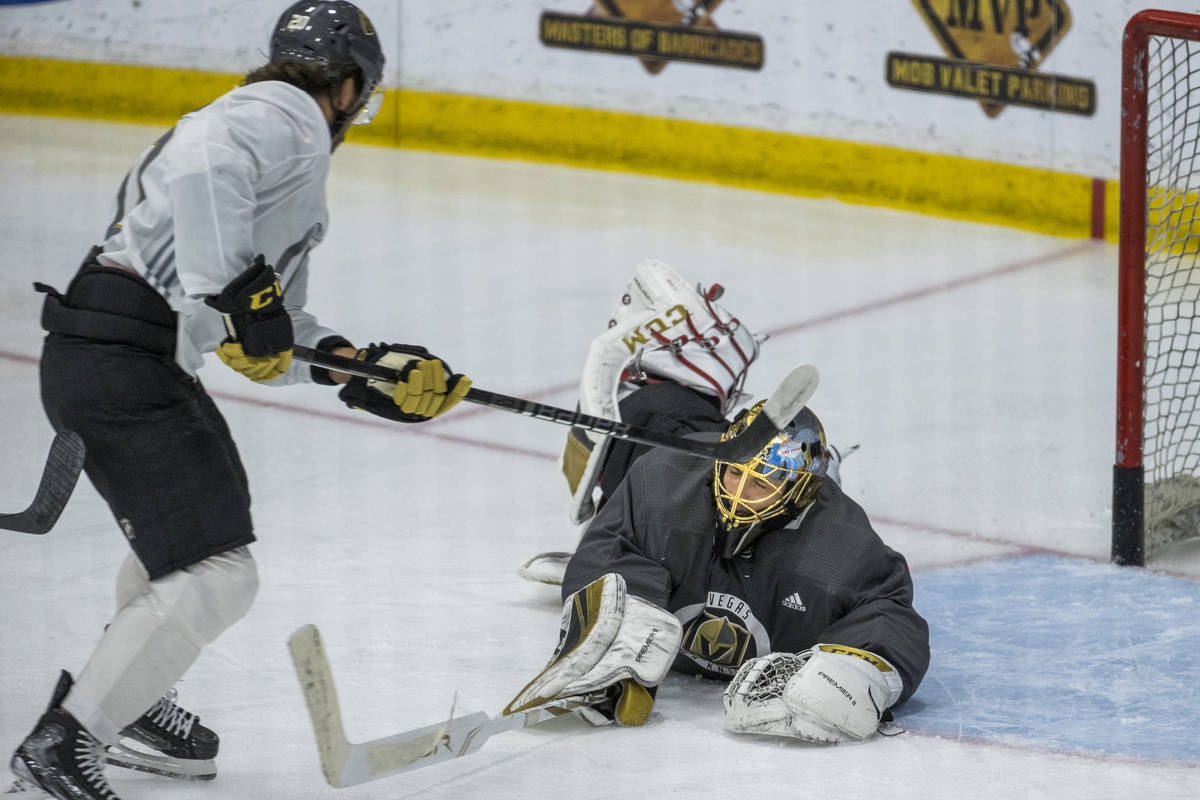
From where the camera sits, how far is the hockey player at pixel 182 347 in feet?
7.86

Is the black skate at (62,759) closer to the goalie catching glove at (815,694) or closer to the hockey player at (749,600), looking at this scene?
the hockey player at (749,600)

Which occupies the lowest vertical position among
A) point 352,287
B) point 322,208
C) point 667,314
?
point 352,287

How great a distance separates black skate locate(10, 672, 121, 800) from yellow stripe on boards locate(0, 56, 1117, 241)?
4796 millimetres

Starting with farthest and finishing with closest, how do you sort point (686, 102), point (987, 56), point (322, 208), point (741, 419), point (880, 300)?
point (686, 102) → point (987, 56) → point (880, 300) → point (741, 419) → point (322, 208)

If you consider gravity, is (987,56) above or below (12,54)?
above

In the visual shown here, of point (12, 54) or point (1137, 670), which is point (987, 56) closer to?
point (1137, 670)

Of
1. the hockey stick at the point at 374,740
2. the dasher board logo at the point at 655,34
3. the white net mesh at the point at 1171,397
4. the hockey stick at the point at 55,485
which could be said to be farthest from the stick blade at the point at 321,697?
the dasher board logo at the point at 655,34

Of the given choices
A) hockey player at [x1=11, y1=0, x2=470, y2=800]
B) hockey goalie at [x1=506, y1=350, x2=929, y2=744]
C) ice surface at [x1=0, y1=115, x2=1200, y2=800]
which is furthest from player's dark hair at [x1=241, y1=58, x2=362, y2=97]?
ice surface at [x1=0, y1=115, x2=1200, y2=800]

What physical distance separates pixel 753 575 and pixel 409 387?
73 cm

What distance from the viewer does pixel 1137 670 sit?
3264mm

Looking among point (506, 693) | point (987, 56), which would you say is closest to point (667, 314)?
point (506, 693)

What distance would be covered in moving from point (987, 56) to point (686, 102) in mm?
1257

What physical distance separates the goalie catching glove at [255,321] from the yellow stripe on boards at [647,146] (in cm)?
454

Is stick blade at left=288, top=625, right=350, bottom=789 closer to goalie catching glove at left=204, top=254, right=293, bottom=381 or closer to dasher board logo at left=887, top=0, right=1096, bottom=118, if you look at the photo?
goalie catching glove at left=204, top=254, right=293, bottom=381
